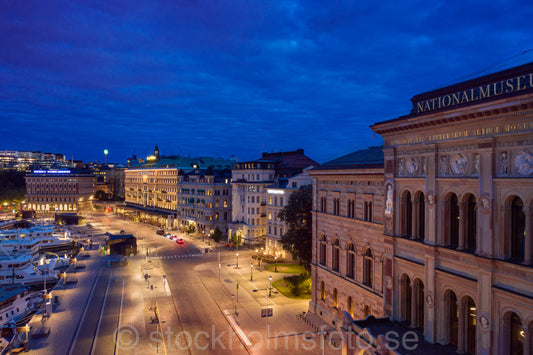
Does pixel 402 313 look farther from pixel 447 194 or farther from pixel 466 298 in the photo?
pixel 447 194

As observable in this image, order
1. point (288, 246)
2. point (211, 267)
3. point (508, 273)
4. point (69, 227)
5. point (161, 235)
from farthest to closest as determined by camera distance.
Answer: point (69, 227), point (161, 235), point (211, 267), point (288, 246), point (508, 273)

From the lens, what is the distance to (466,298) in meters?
21.4

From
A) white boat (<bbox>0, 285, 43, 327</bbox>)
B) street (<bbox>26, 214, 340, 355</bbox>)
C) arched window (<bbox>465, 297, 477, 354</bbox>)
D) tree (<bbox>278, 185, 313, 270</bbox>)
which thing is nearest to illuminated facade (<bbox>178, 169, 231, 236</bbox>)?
street (<bbox>26, 214, 340, 355</bbox>)

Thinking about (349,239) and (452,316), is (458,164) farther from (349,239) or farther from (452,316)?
(349,239)

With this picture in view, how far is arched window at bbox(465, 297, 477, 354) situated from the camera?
834 inches

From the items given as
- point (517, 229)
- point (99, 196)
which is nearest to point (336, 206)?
point (517, 229)

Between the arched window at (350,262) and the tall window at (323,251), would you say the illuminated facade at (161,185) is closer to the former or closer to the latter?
the tall window at (323,251)

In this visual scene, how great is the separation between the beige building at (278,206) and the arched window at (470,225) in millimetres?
47973

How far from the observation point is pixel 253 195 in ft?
289

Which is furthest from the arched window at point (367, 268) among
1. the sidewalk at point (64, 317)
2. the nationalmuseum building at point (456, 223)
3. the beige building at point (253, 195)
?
the beige building at point (253, 195)

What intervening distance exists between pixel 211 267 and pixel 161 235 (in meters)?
45.5

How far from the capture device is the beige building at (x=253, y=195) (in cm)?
8744

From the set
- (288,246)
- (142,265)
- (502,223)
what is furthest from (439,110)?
(142,265)

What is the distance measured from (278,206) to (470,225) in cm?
5487
